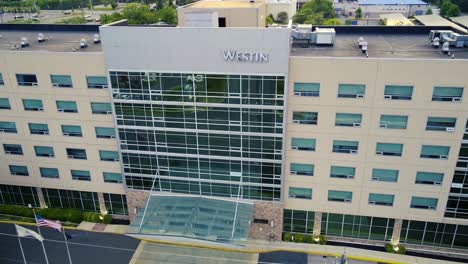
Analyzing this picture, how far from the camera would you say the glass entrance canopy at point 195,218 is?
36656 mm

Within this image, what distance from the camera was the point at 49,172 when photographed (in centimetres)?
4400

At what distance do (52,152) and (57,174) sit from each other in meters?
2.85

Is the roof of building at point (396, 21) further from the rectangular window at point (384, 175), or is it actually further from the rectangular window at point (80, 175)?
A: the rectangular window at point (80, 175)

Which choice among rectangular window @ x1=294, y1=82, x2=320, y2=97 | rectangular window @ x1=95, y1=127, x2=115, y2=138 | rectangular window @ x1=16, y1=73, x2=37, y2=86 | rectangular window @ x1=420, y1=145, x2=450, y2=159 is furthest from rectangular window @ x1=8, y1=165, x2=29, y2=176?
rectangular window @ x1=420, y1=145, x2=450, y2=159

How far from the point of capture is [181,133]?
38.2 metres

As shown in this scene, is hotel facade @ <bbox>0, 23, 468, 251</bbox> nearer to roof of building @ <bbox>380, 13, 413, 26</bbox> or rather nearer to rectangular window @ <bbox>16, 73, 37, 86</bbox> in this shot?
rectangular window @ <bbox>16, 73, 37, 86</bbox>

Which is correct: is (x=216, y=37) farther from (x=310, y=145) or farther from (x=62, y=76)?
(x=62, y=76)

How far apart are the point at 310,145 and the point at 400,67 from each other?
10312 millimetres

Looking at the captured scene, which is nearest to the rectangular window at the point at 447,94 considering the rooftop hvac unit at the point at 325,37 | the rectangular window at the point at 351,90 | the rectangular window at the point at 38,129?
the rectangular window at the point at 351,90

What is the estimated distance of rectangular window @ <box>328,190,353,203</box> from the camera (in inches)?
1515

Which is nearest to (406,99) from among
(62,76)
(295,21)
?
(62,76)

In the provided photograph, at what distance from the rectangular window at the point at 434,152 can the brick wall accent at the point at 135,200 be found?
1083 inches

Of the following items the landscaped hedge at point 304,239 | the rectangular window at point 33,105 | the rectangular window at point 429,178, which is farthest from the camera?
the landscaped hedge at point 304,239

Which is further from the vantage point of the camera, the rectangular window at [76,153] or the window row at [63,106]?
the rectangular window at [76,153]
